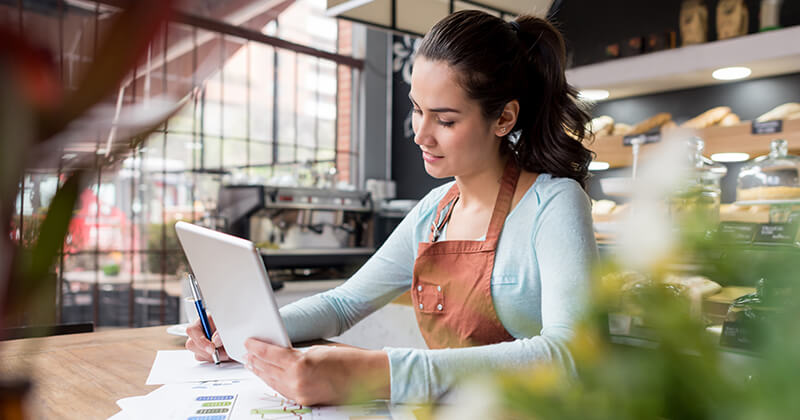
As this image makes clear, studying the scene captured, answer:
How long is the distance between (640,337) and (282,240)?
4423 mm

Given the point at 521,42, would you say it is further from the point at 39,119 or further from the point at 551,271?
the point at 39,119

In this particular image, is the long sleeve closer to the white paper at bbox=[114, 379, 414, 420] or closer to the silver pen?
the white paper at bbox=[114, 379, 414, 420]

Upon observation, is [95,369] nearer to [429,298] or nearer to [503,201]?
[429,298]

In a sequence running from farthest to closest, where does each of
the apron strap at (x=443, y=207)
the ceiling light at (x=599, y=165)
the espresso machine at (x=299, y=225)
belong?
the espresso machine at (x=299, y=225) → the ceiling light at (x=599, y=165) → the apron strap at (x=443, y=207)

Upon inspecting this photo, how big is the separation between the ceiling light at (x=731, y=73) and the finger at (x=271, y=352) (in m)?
3.05

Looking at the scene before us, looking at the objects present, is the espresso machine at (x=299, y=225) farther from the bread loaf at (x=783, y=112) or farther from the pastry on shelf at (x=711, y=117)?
the bread loaf at (x=783, y=112)

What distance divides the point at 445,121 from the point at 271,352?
1.98 ft

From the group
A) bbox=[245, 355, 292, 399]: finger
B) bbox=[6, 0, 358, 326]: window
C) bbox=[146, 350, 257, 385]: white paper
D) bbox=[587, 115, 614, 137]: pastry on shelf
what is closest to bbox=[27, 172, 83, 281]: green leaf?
bbox=[245, 355, 292, 399]: finger

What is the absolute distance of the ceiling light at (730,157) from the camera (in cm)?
312

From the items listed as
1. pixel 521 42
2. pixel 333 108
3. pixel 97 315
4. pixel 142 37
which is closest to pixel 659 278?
pixel 142 37

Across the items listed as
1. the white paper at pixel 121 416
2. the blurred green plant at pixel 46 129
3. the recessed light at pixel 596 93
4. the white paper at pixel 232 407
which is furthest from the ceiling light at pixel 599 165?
the blurred green plant at pixel 46 129

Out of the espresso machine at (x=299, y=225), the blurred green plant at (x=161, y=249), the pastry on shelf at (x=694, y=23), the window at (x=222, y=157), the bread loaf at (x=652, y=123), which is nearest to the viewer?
the pastry on shelf at (x=694, y=23)

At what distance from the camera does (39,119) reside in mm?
150

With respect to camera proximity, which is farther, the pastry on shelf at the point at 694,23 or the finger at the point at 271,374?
the pastry on shelf at the point at 694,23
